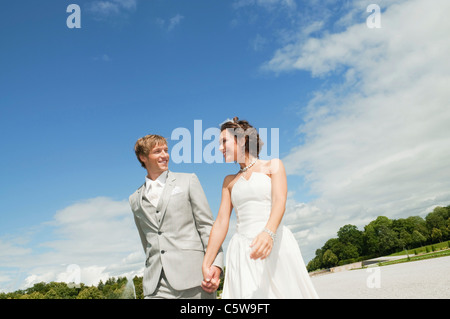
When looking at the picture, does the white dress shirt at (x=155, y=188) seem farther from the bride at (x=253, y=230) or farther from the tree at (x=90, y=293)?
the tree at (x=90, y=293)

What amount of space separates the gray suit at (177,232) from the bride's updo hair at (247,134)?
0.92 metres

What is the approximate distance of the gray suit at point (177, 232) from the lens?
5.02m

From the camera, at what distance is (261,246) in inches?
161

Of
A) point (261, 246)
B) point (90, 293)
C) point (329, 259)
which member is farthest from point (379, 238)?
point (261, 246)

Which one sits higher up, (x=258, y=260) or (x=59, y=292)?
(x=258, y=260)

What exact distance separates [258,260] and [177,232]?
120 cm

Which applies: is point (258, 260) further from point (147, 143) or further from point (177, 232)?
point (147, 143)

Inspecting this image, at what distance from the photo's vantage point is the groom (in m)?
5.00

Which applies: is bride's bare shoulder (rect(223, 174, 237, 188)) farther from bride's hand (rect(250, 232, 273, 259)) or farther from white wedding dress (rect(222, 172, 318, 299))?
bride's hand (rect(250, 232, 273, 259))

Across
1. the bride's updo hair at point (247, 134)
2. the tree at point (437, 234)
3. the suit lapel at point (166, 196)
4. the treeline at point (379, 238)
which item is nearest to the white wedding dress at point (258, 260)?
the bride's updo hair at point (247, 134)

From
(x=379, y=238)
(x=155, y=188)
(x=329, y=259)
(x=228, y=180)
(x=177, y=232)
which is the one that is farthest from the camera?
(x=329, y=259)

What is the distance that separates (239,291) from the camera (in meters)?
4.73

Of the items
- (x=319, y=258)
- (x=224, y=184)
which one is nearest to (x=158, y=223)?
(x=224, y=184)

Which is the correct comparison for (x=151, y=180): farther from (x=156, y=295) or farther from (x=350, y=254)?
(x=350, y=254)
